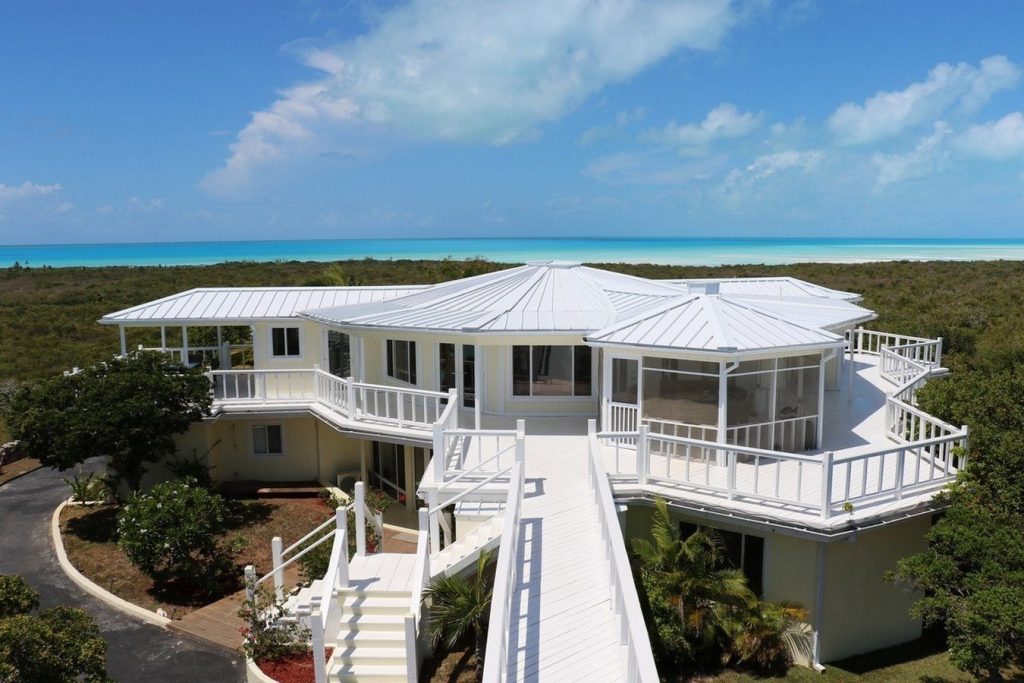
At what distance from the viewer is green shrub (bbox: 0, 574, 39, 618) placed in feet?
24.7

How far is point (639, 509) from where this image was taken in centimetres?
1286

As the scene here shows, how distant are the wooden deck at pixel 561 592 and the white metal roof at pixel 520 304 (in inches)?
173

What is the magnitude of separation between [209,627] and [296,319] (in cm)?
903

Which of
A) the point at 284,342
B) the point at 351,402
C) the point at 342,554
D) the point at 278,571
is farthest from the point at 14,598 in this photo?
the point at 284,342

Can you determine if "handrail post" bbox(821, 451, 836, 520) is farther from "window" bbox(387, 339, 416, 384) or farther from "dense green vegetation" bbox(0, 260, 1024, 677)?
"window" bbox(387, 339, 416, 384)

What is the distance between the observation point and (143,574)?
15711 mm

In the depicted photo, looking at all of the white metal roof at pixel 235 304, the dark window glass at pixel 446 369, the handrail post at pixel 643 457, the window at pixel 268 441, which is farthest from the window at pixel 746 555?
the white metal roof at pixel 235 304

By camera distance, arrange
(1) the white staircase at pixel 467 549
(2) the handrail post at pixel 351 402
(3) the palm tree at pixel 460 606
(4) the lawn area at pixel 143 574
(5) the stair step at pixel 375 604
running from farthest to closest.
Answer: (2) the handrail post at pixel 351 402, (4) the lawn area at pixel 143 574, (5) the stair step at pixel 375 604, (1) the white staircase at pixel 467 549, (3) the palm tree at pixel 460 606

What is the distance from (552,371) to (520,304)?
1.92 m

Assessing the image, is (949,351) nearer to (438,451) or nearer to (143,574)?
(438,451)

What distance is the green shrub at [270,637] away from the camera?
1177cm

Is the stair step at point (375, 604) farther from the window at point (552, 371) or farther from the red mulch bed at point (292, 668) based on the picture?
the window at point (552, 371)

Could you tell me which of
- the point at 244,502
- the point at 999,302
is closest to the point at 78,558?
the point at 244,502

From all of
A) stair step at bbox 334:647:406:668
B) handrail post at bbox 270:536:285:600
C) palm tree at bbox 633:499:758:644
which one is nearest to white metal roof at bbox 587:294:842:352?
palm tree at bbox 633:499:758:644
